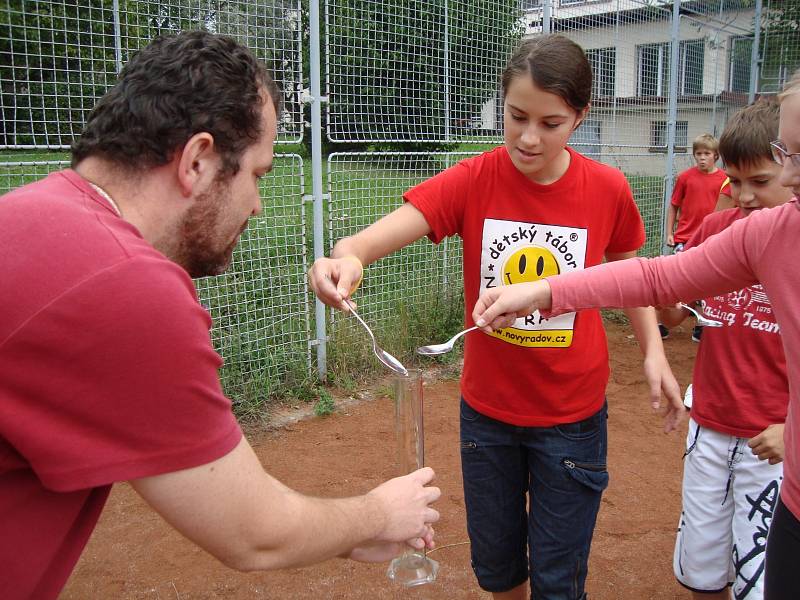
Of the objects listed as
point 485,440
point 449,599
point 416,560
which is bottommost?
point 449,599

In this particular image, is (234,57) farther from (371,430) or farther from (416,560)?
(371,430)

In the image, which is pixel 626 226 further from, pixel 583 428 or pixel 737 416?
pixel 737 416

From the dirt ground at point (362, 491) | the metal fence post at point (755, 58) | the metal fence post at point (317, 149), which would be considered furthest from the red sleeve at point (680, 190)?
the metal fence post at point (755, 58)

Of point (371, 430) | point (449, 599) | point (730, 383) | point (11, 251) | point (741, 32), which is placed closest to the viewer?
point (11, 251)

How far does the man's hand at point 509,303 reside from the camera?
1.88 metres

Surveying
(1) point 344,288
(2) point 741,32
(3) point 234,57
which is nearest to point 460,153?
(1) point 344,288

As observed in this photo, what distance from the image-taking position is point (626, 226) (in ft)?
7.56

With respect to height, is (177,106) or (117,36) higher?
(117,36)

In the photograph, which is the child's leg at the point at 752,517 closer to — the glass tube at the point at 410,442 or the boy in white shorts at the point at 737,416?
the boy in white shorts at the point at 737,416

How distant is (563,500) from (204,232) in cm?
145

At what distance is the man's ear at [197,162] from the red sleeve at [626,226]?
54.2 inches

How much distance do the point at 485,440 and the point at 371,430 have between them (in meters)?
2.67

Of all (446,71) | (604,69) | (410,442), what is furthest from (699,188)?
(410,442)

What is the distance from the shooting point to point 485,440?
→ 2336 mm
